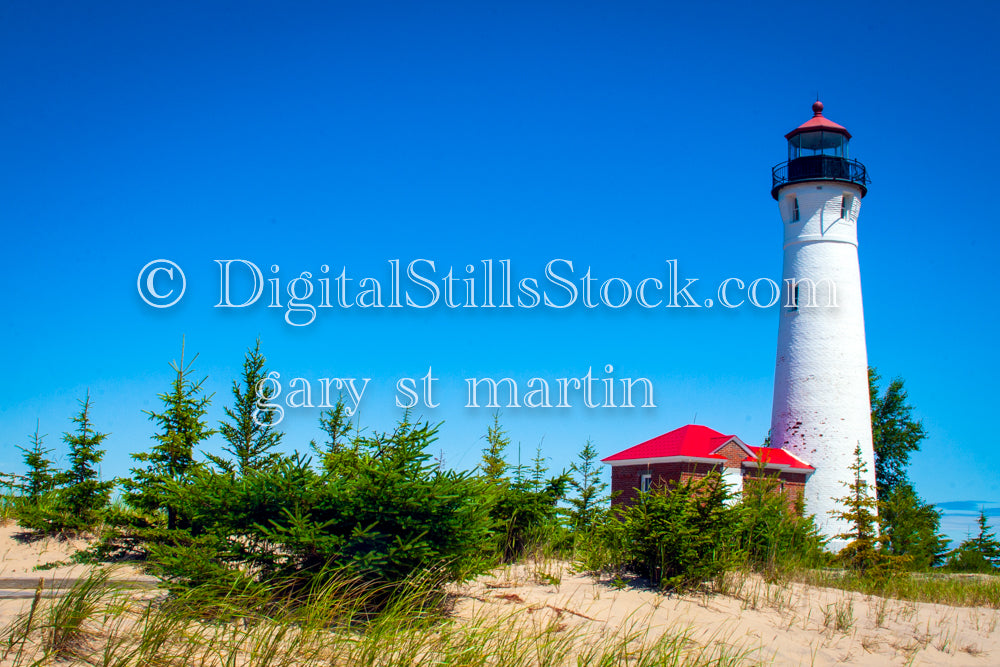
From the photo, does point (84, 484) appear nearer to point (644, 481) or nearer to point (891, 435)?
point (644, 481)

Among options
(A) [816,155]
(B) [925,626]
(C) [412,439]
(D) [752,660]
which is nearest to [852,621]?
(B) [925,626]

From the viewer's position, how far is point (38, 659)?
554 centimetres

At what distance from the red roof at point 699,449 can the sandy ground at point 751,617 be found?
13.8 m

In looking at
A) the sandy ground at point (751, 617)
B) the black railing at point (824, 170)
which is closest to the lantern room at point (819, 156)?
the black railing at point (824, 170)

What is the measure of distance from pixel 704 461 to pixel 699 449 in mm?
603

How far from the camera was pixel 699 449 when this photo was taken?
24469 mm

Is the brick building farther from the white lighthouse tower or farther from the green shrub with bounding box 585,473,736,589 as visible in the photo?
the green shrub with bounding box 585,473,736,589

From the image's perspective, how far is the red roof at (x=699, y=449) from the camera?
79.8 feet

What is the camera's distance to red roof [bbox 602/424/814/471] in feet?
79.8

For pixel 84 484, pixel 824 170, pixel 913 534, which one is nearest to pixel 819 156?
pixel 824 170

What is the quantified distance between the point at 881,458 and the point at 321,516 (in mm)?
35660

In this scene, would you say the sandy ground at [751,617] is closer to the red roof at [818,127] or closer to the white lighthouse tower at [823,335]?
the white lighthouse tower at [823,335]

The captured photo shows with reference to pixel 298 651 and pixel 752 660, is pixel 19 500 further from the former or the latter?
pixel 752 660

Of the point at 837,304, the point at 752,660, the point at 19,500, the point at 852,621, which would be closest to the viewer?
the point at 752,660
